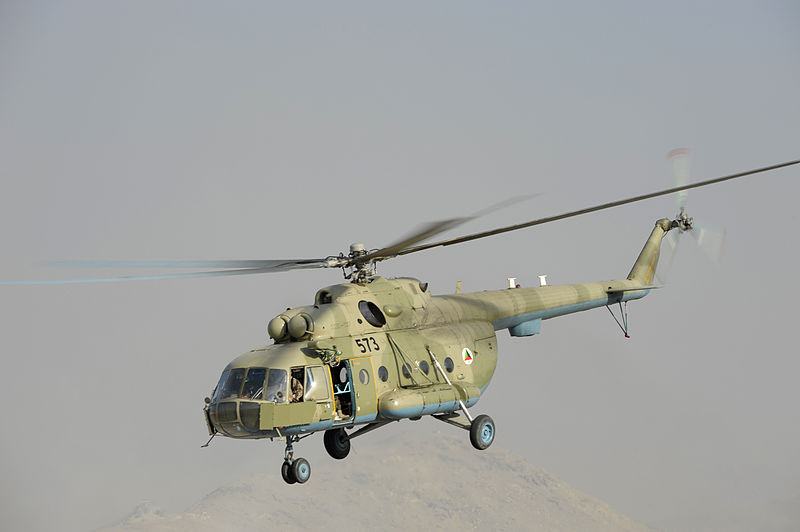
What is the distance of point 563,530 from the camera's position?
199000 mm

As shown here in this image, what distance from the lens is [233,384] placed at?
2012 cm

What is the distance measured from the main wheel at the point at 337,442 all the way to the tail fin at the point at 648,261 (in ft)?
43.2

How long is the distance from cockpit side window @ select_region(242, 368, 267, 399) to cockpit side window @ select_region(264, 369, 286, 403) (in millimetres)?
129

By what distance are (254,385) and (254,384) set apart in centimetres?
3

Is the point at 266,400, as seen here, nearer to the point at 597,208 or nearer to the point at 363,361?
the point at 363,361

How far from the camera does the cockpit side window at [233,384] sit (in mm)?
20000

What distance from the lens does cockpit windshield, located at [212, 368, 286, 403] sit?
776 inches

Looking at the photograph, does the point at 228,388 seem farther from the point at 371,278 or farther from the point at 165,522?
the point at 165,522

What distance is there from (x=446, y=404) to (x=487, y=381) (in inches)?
121

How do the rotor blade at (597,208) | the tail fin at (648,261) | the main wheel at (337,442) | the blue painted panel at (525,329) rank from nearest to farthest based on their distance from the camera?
the rotor blade at (597,208) → the main wheel at (337,442) → the blue painted panel at (525,329) → the tail fin at (648,261)

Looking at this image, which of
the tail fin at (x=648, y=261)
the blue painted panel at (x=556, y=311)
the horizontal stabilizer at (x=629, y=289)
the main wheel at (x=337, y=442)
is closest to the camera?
the main wheel at (x=337, y=442)

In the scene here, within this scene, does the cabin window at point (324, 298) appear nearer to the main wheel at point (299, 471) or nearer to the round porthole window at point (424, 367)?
the round porthole window at point (424, 367)

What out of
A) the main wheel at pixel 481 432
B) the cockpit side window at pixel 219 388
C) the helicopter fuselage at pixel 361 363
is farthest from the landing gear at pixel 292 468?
the main wheel at pixel 481 432

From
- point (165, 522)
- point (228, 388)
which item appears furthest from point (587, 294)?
point (165, 522)
